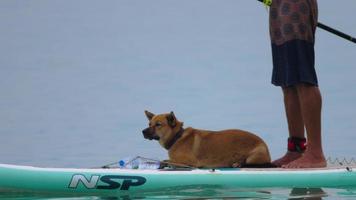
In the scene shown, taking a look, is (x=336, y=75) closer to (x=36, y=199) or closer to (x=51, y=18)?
(x=51, y=18)

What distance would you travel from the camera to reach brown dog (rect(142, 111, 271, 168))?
538 cm

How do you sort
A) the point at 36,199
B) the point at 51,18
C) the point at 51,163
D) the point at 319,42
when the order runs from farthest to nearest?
1. the point at 51,18
2. the point at 319,42
3. the point at 51,163
4. the point at 36,199

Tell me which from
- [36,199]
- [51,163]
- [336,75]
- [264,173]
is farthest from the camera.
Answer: [336,75]

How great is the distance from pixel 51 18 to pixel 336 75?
5203 mm

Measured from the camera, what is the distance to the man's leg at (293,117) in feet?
17.4

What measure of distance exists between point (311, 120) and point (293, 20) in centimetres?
56

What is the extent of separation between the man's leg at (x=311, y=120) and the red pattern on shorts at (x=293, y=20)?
281mm

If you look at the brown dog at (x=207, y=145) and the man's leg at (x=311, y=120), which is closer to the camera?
the man's leg at (x=311, y=120)

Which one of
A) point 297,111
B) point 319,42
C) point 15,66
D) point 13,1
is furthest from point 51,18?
point 297,111

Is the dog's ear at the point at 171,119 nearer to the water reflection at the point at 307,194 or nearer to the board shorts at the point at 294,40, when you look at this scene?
the board shorts at the point at 294,40

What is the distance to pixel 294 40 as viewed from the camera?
5.13 metres

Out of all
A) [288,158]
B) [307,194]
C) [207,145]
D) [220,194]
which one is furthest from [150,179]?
[288,158]

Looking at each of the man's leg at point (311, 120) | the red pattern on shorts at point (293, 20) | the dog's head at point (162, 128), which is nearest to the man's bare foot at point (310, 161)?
the man's leg at point (311, 120)

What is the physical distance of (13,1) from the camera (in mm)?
16125
